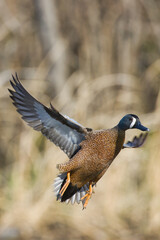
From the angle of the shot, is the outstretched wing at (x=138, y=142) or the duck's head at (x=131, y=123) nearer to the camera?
the duck's head at (x=131, y=123)

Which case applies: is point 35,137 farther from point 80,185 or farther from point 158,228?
point 80,185

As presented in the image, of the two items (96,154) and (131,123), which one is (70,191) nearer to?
(96,154)

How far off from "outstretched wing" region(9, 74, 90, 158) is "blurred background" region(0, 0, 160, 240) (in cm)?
331

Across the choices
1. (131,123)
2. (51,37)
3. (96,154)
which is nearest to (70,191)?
(96,154)

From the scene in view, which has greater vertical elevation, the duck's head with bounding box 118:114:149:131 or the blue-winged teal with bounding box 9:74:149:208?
the duck's head with bounding box 118:114:149:131

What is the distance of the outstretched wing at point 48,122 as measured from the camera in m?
2.91

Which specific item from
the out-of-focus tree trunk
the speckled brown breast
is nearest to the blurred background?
the out-of-focus tree trunk

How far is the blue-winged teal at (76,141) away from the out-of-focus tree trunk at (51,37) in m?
5.18

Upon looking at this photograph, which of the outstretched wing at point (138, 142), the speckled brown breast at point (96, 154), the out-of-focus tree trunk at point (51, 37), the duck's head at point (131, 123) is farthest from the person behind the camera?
the out-of-focus tree trunk at point (51, 37)

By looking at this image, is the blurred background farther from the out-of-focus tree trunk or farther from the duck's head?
the duck's head

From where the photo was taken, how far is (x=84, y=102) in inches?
255

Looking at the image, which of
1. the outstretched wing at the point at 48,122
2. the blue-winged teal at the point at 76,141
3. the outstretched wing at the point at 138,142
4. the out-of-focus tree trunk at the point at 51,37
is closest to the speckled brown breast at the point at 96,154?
the blue-winged teal at the point at 76,141

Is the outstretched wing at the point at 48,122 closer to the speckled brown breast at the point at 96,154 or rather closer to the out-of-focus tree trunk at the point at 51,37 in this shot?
the speckled brown breast at the point at 96,154

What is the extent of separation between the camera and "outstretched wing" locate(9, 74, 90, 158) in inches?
114
